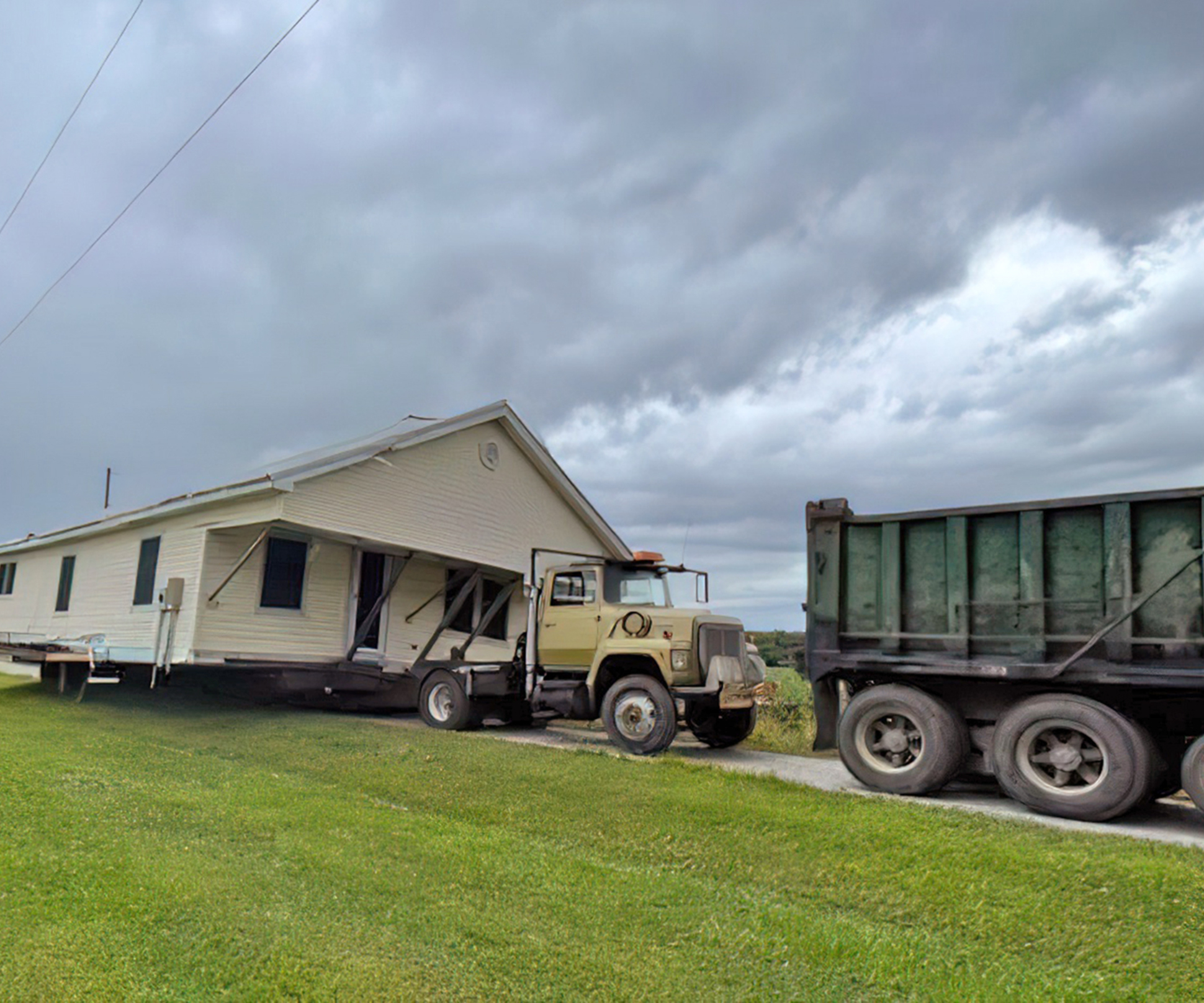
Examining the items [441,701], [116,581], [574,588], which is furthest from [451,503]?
[116,581]

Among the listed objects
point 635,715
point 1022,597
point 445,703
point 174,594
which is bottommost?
point 445,703

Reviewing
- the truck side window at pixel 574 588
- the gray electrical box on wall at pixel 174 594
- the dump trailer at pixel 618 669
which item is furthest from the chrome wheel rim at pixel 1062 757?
the gray electrical box on wall at pixel 174 594

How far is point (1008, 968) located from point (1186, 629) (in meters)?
4.43

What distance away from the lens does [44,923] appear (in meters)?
4.82

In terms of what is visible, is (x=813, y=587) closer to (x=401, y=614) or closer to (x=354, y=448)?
(x=354, y=448)

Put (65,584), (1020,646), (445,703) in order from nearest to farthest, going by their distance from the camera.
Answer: (1020,646) < (445,703) < (65,584)

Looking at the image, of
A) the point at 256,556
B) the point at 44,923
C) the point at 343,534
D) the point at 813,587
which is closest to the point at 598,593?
the point at 813,587

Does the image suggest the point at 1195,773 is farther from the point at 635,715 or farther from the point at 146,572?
the point at 146,572

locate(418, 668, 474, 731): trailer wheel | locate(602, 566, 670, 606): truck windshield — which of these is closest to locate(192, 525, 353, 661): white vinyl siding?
locate(418, 668, 474, 731): trailer wheel

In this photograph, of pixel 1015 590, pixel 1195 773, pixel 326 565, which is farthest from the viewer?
pixel 326 565

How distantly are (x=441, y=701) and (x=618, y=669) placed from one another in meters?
3.34

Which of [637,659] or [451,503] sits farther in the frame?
[451,503]

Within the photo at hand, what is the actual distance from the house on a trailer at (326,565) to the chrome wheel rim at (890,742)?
24.2 ft

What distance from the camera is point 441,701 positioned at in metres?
13.6
